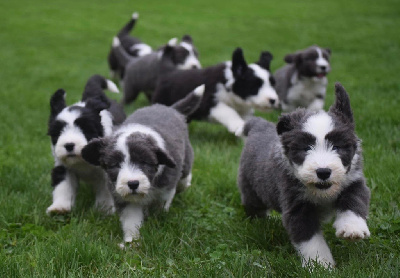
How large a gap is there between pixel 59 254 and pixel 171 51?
6.00m

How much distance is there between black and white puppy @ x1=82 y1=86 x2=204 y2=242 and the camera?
13.8 feet

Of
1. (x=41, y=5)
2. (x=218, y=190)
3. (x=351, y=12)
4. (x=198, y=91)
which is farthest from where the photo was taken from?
(x=41, y=5)

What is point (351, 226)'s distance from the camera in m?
3.39

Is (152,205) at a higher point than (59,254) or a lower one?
lower

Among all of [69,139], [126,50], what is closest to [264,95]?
[69,139]

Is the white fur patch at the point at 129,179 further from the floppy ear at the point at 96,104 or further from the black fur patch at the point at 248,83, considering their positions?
the black fur patch at the point at 248,83

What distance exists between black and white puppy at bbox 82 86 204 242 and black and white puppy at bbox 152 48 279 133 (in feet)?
8.08

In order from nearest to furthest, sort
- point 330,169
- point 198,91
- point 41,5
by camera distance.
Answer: point 330,169 → point 198,91 → point 41,5

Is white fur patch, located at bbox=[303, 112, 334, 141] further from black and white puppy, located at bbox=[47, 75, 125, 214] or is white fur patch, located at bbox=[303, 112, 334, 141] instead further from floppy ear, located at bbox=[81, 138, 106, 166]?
black and white puppy, located at bbox=[47, 75, 125, 214]

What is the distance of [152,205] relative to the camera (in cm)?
492

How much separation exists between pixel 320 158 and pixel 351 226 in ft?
1.54

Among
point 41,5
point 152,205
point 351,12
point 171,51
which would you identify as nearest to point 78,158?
point 152,205

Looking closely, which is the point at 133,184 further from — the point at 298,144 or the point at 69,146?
the point at 298,144

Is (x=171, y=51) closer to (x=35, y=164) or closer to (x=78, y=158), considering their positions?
(x=35, y=164)
